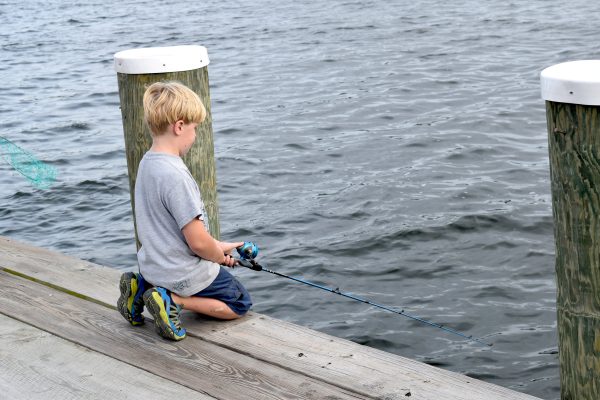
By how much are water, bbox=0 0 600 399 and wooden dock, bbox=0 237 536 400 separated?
1.66m

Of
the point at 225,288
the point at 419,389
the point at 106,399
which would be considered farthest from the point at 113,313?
the point at 419,389

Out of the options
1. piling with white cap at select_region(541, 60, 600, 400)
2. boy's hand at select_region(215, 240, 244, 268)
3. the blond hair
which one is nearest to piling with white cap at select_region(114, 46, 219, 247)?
the blond hair

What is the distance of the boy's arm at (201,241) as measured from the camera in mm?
3609

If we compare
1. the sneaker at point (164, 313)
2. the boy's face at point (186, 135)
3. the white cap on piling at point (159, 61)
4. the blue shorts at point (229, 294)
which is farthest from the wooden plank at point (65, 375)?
the white cap on piling at point (159, 61)

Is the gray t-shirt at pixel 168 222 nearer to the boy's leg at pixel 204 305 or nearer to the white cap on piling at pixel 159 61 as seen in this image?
the boy's leg at pixel 204 305

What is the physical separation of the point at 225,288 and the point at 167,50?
0.96 metres

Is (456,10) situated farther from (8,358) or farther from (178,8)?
(8,358)

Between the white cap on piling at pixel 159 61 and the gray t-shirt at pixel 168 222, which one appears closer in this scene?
the gray t-shirt at pixel 168 222

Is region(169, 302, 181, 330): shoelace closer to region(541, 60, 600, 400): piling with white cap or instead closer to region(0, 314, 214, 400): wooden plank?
region(0, 314, 214, 400): wooden plank

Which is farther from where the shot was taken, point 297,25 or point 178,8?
point 178,8

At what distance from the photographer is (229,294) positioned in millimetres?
3816

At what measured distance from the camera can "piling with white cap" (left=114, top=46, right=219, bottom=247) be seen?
392 centimetres

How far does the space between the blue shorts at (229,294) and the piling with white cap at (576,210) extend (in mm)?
1272

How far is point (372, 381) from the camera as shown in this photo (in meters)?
3.24
